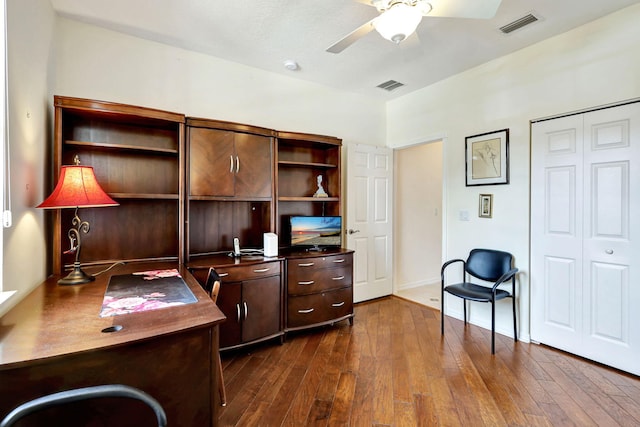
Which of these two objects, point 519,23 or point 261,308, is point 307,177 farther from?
point 519,23

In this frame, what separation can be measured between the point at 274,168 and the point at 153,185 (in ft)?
3.66

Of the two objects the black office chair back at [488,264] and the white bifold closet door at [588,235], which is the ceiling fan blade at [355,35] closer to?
the white bifold closet door at [588,235]

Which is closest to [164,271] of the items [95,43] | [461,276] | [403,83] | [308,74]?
[95,43]

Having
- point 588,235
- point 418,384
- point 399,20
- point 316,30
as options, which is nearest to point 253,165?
point 316,30

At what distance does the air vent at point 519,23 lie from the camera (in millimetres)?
2498

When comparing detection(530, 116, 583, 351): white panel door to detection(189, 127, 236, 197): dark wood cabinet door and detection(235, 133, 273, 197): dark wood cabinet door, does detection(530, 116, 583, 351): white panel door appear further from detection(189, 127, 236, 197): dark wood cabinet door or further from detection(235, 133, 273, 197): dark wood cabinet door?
detection(189, 127, 236, 197): dark wood cabinet door

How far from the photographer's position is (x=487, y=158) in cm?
332

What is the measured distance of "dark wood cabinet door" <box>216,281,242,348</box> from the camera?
102 inches

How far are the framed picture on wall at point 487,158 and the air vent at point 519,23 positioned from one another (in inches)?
36.6

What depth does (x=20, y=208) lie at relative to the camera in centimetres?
167

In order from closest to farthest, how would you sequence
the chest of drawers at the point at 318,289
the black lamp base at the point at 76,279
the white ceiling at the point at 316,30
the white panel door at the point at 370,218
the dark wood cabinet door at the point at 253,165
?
the black lamp base at the point at 76,279
the white ceiling at the point at 316,30
the dark wood cabinet door at the point at 253,165
the chest of drawers at the point at 318,289
the white panel door at the point at 370,218

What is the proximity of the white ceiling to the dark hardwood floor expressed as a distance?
8.05ft

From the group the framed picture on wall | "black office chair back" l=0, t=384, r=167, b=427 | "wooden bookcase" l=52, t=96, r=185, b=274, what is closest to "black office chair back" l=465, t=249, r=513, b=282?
the framed picture on wall

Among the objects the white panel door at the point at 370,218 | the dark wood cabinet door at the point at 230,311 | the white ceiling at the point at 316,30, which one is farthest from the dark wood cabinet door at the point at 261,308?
the white ceiling at the point at 316,30
